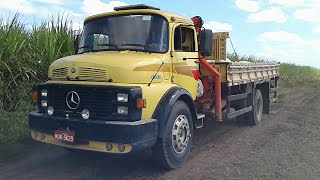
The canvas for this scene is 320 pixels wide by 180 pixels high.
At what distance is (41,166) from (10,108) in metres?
3.20

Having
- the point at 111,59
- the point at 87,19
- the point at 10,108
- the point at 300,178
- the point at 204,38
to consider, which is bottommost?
the point at 300,178

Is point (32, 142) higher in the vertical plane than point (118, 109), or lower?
lower

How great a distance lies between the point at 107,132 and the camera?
4488 millimetres

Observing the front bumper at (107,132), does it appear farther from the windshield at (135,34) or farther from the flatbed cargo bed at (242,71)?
the flatbed cargo bed at (242,71)

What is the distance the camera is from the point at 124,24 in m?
5.52

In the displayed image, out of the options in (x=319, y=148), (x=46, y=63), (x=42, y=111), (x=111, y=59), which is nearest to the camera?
(x=111, y=59)

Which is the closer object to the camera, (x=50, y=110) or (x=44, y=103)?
(x=50, y=110)

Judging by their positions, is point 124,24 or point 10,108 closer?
point 124,24

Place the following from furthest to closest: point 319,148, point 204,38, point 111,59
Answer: point 319,148, point 204,38, point 111,59

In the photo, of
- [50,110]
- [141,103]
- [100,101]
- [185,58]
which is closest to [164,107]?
[141,103]

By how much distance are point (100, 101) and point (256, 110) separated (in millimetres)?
5886

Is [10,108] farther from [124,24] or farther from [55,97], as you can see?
[124,24]

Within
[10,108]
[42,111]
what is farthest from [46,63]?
[42,111]

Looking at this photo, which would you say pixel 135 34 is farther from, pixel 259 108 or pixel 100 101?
pixel 259 108
